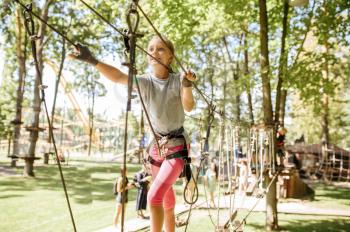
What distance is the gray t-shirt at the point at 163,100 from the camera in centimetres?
237

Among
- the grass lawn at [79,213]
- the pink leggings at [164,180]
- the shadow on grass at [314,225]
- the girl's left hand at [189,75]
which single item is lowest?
the shadow on grass at [314,225]

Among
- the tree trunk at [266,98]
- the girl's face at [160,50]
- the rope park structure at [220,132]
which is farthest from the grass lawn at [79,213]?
the girl's face at [160,50]

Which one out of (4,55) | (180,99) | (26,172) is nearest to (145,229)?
(180,99)

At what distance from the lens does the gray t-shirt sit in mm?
2369

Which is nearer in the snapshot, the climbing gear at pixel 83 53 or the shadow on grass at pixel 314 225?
the climbing gear at pixel 83 53

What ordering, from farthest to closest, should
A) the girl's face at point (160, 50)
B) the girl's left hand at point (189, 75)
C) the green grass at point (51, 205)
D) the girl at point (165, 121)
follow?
the green grass at point (51, 205) → the girl's face at point (160, 50) → the girl at point (165, 121) → the girl's left hand at point (189, 75)

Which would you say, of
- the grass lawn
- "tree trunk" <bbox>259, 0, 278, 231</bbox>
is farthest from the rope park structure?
the grass lawn

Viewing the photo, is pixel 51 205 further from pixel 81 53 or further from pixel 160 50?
pixel 81 53

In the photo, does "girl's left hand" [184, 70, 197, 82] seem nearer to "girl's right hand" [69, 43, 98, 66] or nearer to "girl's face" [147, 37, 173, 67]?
"girl's face" [147, 37, 173, 67]

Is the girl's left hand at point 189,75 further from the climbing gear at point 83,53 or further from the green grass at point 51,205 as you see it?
the green grass at point 51,205

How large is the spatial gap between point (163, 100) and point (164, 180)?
0.54 metres

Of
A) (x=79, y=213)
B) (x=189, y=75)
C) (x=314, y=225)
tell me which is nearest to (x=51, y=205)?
(x=79, y=213)

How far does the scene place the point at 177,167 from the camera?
2.36 m

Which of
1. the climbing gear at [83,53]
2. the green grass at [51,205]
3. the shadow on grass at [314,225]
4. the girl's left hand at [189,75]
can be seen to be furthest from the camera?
the shadow on grass at [314,225]
